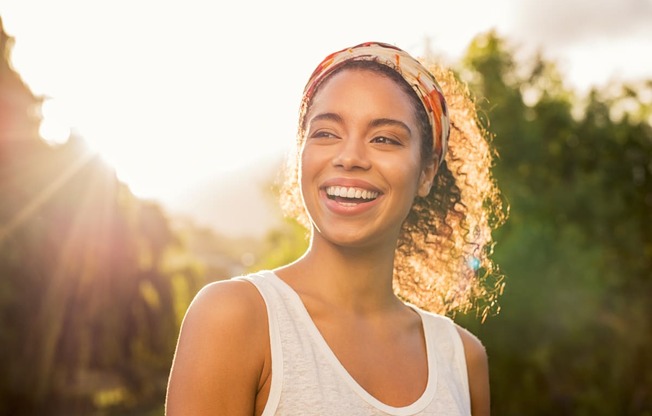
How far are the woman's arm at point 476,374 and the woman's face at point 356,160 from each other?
51 centimetres

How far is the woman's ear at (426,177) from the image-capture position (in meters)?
2.64

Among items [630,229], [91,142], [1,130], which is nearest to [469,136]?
[1,130]

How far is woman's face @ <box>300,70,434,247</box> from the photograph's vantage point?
2.32 metres

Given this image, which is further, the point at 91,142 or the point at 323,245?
the point at 91,142

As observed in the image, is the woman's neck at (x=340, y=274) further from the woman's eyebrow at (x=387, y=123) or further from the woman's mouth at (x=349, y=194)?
the woman's eyebrow at (x=387, y=123)

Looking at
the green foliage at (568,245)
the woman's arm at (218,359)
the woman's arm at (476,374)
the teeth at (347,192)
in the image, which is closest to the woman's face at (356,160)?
the teeth at (347,192)

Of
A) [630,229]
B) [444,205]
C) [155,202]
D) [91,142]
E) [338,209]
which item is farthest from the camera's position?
[630,229]

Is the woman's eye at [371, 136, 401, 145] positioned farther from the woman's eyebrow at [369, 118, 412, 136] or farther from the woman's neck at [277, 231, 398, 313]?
the woman's neck at [277, 231, 398, 313]

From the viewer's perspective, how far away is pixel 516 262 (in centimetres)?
2061

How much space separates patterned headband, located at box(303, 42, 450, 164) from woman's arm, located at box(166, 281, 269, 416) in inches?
28.0

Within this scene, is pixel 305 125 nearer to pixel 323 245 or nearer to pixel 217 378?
pixel 323 245

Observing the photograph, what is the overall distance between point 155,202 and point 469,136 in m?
17.5

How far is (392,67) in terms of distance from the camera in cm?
245

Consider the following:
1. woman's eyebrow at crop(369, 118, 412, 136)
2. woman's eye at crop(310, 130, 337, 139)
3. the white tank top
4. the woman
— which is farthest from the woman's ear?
the white tank top
